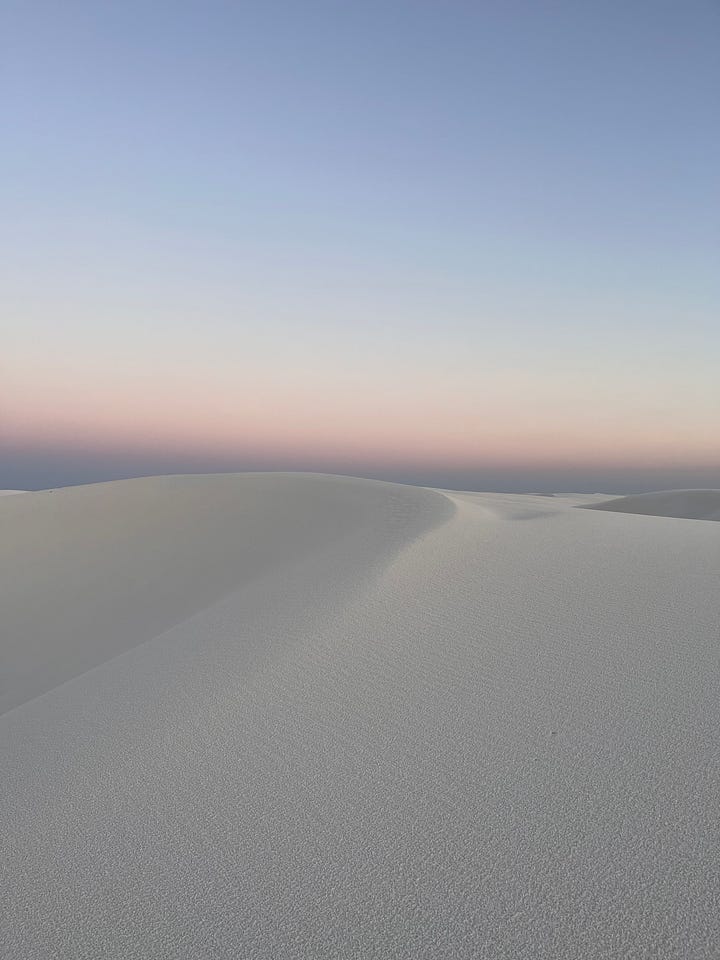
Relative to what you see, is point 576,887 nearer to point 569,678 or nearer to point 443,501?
point 569,678

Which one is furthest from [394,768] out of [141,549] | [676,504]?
[676,504]

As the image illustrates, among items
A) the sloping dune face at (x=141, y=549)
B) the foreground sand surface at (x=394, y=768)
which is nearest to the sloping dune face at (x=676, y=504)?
the sloping dune face at (x=141, y=549)

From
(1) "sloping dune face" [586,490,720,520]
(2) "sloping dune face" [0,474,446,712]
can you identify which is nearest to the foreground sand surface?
(2) "sloping dune face" [0,474,446,712]

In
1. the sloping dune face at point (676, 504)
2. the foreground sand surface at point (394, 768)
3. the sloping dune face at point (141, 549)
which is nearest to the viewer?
the foreground sand surface at point (394, 768)

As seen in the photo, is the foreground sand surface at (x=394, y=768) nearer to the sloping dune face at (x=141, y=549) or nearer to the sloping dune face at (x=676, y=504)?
the sloping dune face at (x=141, y=549)

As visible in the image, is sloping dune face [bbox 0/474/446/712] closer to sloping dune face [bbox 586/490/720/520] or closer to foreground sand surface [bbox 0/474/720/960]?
foreground sand surface [bbox 0/474/720/960]

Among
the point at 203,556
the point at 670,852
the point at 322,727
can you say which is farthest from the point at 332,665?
the point at 203,556
